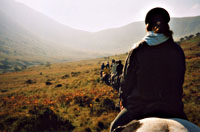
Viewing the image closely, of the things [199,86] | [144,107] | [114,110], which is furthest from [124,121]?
[199,86]

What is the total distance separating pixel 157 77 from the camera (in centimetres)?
185

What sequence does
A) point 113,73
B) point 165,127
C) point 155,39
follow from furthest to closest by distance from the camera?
point 113,73
point 155,39
point 165,127

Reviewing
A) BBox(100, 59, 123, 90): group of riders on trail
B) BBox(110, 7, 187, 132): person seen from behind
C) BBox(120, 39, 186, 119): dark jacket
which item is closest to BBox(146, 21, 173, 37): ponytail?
BBox(110, 7, 187, 132): person seen from behind

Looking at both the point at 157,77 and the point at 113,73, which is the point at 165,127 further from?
the point at 113,73

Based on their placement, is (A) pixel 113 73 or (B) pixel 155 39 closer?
(B) pixel 155 39

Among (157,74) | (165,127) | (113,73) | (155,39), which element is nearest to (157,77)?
(157,74)

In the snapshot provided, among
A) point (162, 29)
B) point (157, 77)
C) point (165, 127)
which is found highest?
point (162, 29)

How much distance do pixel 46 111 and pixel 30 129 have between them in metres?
1.51

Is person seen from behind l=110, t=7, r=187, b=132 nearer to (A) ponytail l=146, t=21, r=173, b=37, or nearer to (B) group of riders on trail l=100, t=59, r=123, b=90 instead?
(A) ponytail l=146, t=21, r=173, b=37

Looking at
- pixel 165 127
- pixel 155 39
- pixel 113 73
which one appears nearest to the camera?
pixel 165 127

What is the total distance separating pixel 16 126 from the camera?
6184 millimetres

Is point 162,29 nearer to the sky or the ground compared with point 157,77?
nearer to the sky

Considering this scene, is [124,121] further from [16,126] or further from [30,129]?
[16,126]

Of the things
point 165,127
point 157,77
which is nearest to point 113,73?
point 157,77
